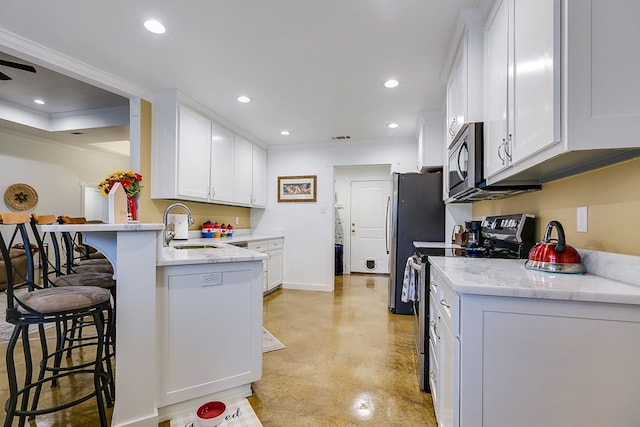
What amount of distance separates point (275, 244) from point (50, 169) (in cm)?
475

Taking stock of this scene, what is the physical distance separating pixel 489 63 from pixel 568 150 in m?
1.00

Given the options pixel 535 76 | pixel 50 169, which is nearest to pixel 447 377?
pixel 535 76

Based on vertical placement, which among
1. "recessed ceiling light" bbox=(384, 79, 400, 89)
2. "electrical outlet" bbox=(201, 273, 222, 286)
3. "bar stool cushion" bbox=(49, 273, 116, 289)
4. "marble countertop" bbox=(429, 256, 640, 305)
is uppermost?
"recessed ceiling light" bbox=(384, 79, 400, 89)

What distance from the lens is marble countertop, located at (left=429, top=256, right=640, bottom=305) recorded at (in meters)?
0.93

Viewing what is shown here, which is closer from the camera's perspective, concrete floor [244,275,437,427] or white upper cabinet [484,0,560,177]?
white upper cabinet [484,0,560,177]

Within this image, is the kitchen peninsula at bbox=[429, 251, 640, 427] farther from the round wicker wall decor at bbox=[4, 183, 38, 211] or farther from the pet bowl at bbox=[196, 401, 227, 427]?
the round wicker wall decor at bbox=[4, 183, 38, 211]

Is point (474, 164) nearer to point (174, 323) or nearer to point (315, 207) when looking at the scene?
point (174, 323)

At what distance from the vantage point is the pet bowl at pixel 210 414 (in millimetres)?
1438

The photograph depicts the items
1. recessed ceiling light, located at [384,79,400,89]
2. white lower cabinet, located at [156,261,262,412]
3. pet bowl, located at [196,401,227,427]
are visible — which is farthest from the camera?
recessed ceiling light, located at [384,79,400,89]

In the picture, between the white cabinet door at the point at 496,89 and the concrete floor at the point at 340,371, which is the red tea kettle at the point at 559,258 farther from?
the concrete floor at the point at 340,371

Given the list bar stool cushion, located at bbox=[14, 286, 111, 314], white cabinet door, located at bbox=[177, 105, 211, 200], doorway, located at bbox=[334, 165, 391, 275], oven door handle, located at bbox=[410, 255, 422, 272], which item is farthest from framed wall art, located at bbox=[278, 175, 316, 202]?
bar stool cushion, located at bbox=[14, 286, 111, 314]

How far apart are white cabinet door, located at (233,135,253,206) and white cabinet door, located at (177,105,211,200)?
1.98 feet

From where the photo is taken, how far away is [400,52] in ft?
7.43

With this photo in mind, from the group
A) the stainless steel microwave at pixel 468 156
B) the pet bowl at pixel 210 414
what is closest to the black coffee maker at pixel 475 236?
the stainless steel microwave at pixel 468 156
